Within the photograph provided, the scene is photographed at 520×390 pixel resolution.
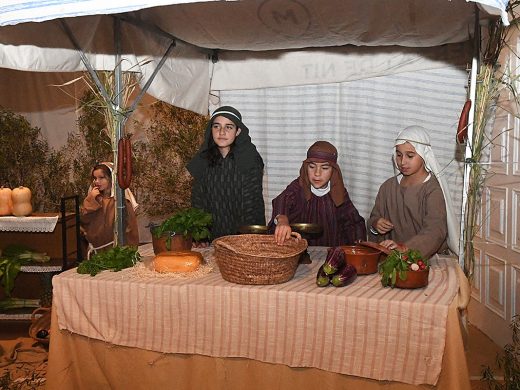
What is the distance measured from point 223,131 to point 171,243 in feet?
3.15

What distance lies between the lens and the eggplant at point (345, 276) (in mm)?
3156

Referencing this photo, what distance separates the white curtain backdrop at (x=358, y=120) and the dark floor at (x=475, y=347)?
1165 mm

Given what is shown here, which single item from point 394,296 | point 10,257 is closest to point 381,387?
point 394,296

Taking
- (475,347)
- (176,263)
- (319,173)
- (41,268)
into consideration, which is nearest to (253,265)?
(176,263)

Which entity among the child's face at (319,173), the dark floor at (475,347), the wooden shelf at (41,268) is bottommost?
the dark floor at (475,347)

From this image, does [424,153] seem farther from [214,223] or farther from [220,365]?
[220,365]

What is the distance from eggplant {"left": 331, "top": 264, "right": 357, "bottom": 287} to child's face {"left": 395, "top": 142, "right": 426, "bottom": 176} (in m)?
1.15

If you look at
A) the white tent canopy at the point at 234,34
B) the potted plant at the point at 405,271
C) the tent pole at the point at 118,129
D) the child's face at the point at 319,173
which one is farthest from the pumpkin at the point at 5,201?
the potted plant at the point at 405,271

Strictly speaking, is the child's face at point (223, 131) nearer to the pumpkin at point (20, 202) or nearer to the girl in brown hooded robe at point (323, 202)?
the girl in brown hooded robe at point (323, 202)

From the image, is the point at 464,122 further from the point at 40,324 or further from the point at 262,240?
the point at 40,324

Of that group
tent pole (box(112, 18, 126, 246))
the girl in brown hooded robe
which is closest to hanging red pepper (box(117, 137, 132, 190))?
tent pole (box(112, 18, 126, 246))

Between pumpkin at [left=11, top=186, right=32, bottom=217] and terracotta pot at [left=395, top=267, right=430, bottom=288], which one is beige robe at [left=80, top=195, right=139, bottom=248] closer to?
pumpkin at [left=11, top=186, right=32, bottom=217]

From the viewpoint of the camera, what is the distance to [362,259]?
3393 millimetres

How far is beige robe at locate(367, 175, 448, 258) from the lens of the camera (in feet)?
12.8
